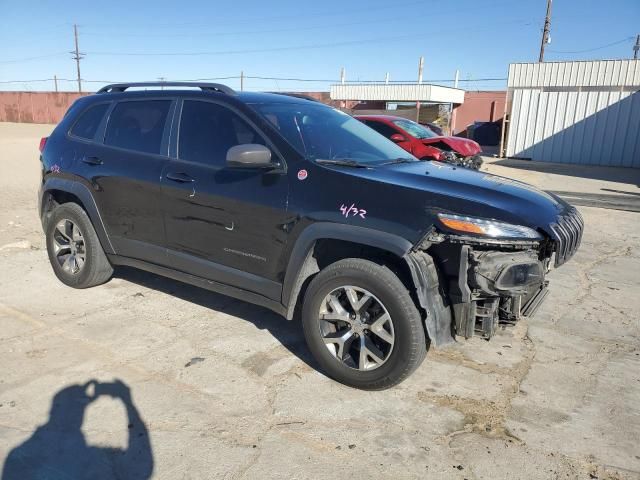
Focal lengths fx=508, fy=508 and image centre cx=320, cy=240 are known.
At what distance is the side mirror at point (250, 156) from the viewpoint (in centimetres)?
327

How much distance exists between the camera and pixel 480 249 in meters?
2.89

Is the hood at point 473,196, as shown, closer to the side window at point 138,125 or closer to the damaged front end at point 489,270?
the damaged front end at point 489,270

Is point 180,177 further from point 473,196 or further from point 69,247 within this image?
point 473,196

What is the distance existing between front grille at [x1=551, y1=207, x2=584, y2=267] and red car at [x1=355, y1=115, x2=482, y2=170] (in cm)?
843

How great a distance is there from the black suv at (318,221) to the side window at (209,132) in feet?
0.03

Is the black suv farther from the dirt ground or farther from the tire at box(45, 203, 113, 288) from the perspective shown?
the dirt ground

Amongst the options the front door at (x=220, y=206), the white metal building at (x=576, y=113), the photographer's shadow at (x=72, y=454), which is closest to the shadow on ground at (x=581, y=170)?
the white metal building at (x=576, y=113)

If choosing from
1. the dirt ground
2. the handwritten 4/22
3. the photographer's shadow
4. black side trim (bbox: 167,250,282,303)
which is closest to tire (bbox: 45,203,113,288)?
the dirt ground

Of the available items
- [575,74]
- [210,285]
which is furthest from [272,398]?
[575,74]

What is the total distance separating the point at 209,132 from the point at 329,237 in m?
1.39

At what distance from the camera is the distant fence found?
138 ft

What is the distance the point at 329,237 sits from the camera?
312 cm

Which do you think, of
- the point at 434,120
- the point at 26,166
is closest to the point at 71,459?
the point at 26,166

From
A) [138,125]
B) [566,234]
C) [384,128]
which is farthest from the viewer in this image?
[384,128]
